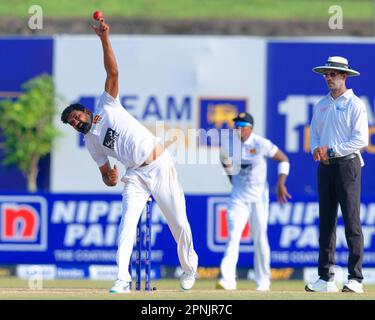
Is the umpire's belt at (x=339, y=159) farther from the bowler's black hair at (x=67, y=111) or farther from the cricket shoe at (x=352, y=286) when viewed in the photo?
the bowler's black hair at (x=67, y=111)

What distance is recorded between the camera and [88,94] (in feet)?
76.1

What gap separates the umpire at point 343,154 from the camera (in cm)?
1196

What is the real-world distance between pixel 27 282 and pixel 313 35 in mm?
11441

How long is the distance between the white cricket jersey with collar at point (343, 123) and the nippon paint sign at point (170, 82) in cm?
1098

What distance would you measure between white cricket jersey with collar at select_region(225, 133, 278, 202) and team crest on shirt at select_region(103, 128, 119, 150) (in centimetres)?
445

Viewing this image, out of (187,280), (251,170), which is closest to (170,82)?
(251,170)

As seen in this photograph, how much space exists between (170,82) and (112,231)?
5.39 m

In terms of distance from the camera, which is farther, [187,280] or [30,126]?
[30,126]

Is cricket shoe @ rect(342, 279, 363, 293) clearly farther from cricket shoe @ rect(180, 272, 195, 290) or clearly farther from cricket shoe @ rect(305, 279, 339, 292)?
cricket shoe @ rect(180, 272, 195, 290)

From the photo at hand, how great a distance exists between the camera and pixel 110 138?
11625 millimetres

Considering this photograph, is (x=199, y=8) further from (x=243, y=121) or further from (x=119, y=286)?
(x=119, y=286)

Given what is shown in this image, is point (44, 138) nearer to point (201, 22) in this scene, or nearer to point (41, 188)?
point (41, 188)

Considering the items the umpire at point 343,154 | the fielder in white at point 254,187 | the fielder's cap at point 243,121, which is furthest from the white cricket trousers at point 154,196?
the fielder's cap at point 243,121

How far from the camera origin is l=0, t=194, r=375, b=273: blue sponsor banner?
1855 centimetres
